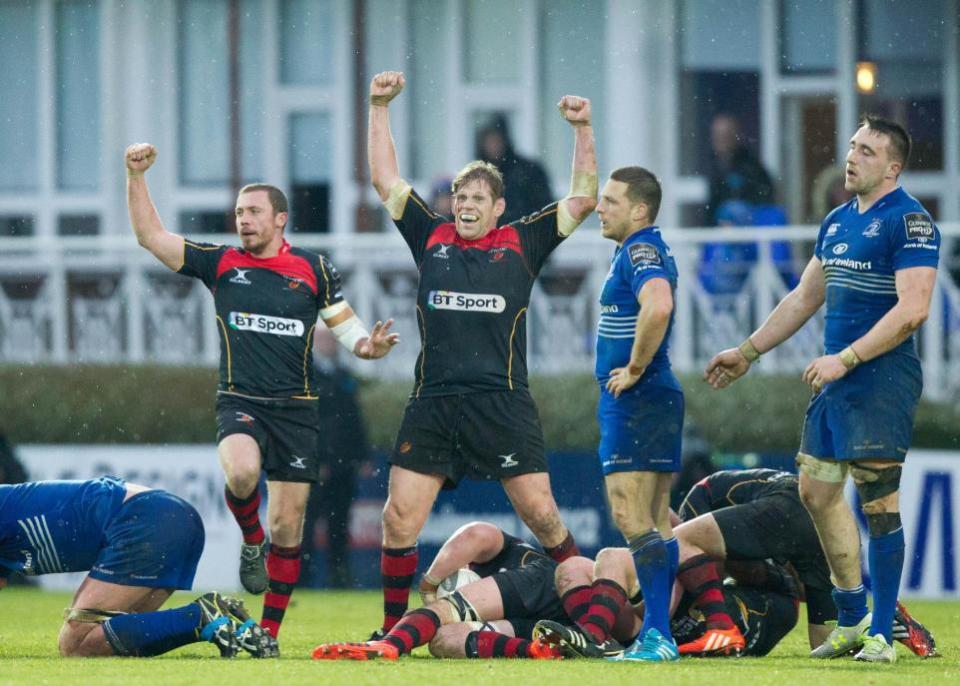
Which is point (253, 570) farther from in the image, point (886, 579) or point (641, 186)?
Result: point (886, 579)

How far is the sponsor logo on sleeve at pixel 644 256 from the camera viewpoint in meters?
8.73

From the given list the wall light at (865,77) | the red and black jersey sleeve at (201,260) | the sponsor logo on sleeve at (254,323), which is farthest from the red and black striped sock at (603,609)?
the wall light at (865,77)

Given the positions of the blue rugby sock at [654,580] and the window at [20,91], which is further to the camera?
the window at [20,91]

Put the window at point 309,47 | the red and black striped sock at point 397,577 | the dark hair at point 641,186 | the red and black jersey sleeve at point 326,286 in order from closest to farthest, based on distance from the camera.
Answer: the dark hair at point 641,186 < the red and black striped sock at point 397,577 < the red and black jersey sleeve at point 326,286 < the window at point 309,47

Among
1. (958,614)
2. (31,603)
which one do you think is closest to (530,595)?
(958,614)

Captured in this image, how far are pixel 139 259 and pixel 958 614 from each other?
811cm

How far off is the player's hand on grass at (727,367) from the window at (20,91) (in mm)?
13563

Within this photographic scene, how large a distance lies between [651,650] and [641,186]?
6.87 ft

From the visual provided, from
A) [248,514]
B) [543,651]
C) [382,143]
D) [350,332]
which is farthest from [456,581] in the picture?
[382,143]

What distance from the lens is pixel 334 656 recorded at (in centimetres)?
860

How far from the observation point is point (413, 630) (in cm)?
870

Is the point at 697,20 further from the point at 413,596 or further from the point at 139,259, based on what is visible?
the point at 413,596

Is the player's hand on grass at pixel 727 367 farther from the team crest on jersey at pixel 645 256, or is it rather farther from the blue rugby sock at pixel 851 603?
the blue rugby sock at pixel 851 603

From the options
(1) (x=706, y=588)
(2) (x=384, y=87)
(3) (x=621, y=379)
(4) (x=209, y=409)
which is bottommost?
(1) (x=706, y=588)
